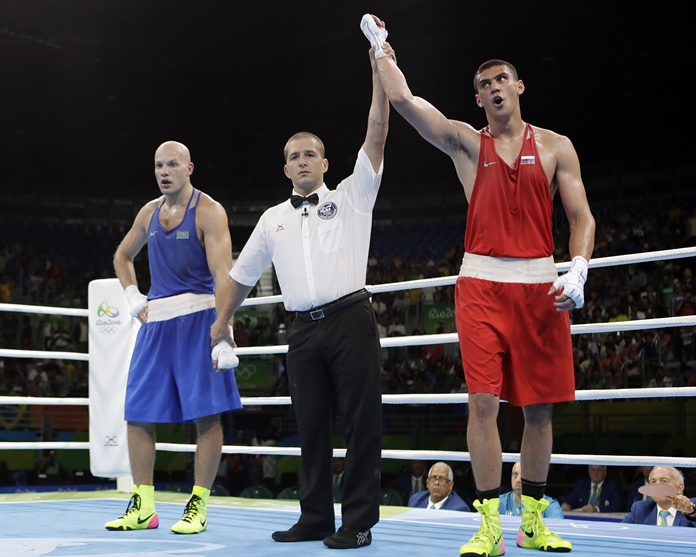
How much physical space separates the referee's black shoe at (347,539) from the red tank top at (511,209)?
95 cm

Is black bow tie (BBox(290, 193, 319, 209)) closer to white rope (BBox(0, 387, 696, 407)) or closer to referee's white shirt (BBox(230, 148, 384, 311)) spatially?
referee's white shirt (BBox(230, 148, 384, 311))

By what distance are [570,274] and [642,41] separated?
1148 centimetres

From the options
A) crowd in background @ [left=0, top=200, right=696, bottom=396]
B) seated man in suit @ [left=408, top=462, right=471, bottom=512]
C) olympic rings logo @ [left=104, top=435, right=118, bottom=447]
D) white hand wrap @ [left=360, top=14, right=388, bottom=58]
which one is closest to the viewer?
white hand wrap @ [left=360, top=14, right=388, bottom=58]

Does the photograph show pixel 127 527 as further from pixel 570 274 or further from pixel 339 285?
pixel 570 274

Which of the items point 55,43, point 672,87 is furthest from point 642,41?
point 55,43

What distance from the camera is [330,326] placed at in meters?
2.74

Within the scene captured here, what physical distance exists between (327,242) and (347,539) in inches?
37.8

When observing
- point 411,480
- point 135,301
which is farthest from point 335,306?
point 411,480

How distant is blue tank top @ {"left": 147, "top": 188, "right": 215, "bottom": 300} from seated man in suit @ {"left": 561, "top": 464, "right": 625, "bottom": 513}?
4.97m

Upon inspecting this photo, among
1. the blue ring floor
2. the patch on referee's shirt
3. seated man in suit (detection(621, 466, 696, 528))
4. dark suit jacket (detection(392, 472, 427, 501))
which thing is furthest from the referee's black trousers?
dark suit jacket (detection(392, 472, 427, 501))

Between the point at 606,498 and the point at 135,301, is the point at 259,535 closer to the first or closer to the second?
the point at 135,301

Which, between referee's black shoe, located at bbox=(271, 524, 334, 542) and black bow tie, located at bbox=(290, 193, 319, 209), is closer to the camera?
referee's black shoe, located at bbox=(271, 524, 334, 542)

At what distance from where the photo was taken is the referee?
269 centimetres

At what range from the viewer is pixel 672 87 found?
13.4 metres
